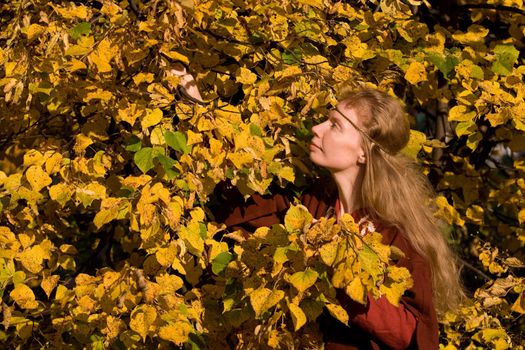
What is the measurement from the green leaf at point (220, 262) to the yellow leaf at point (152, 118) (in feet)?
1.33

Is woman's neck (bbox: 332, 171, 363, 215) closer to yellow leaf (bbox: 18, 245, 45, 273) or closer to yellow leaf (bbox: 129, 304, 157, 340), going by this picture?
yellow leaf (bbox: 129, 304, 157, 340)

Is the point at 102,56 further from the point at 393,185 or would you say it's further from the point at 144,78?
the point at 393,185

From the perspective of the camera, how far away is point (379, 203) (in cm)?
243

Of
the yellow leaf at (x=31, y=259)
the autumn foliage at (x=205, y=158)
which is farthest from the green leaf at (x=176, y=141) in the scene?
the yellow leaf at (x=31, y=259)

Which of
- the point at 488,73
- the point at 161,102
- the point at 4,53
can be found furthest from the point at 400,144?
the point at 4,53

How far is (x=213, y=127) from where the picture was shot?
208 centimetres

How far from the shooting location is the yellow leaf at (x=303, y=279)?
177cm

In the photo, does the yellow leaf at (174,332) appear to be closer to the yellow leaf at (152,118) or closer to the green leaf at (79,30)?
the yellow leaf at (152,118)

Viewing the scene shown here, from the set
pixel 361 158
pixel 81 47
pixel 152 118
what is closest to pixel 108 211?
pixel 152 118

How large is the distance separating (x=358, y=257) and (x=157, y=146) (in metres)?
0.69

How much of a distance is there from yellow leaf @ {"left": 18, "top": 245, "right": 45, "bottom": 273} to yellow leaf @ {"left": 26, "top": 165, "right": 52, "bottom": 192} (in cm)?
21

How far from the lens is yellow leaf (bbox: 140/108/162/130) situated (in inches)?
81.8

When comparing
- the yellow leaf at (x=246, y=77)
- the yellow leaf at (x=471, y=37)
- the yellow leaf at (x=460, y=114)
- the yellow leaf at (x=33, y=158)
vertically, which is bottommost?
the yellow leaf at (x=33, y=158)

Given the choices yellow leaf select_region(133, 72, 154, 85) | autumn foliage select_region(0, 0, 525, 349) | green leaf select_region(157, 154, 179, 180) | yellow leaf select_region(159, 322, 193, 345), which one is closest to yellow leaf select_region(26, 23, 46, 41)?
autumn foliage select_region(0, 0, 525, 349)
